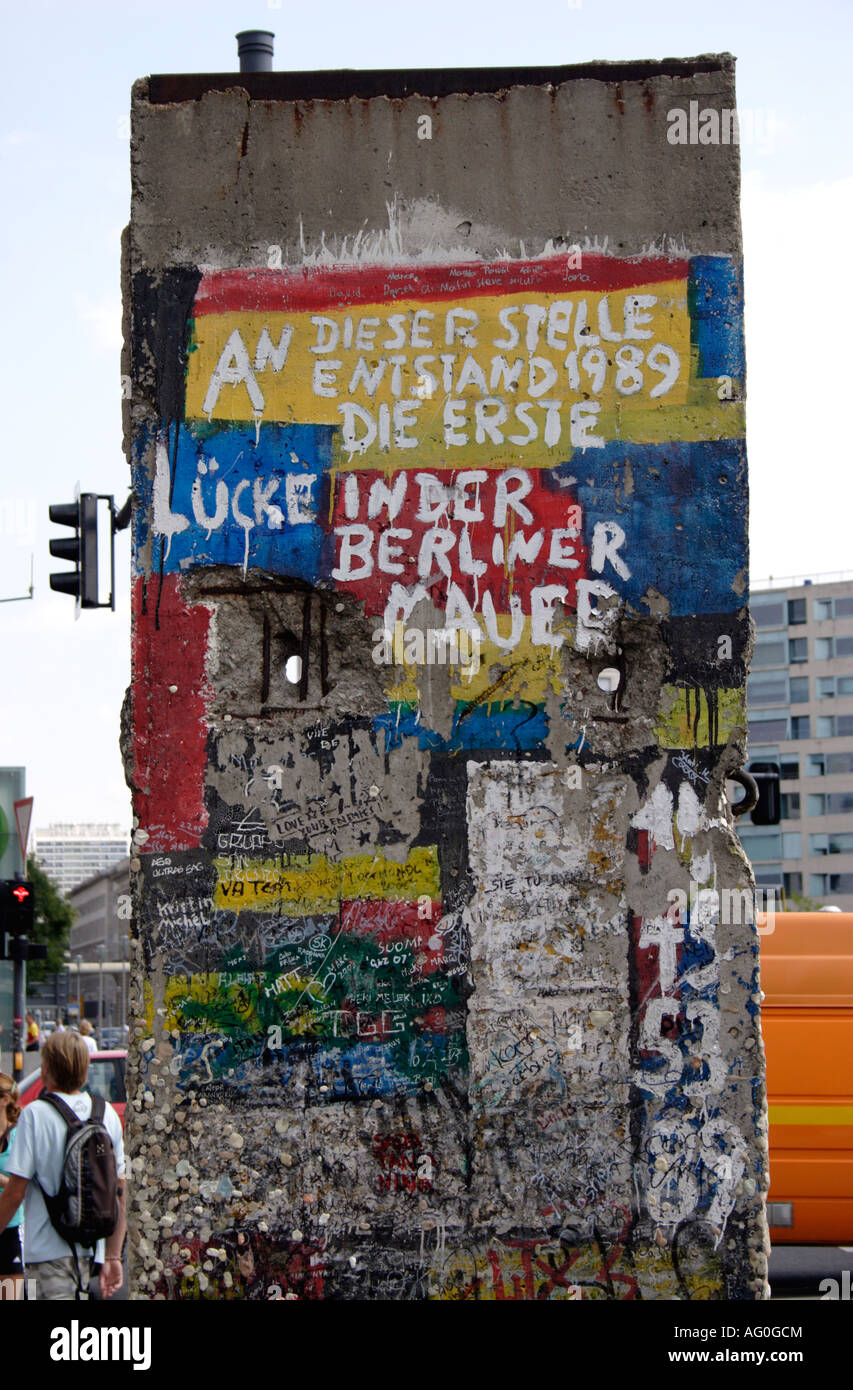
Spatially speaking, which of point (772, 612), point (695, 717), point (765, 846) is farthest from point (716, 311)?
point (772, 612)

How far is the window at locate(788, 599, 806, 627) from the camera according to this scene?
70250 mm

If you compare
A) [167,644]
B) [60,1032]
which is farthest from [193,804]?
A: [60,1032]

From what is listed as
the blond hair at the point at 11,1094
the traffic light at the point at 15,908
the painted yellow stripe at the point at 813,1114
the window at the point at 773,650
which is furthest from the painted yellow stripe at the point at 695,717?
the window at the point at 773,650

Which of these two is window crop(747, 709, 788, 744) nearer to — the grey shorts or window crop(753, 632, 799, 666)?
window crop(753, 632, 799, 666)

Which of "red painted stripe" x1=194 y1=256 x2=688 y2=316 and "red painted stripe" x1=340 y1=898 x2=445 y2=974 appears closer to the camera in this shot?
"red painted stripe" x1=340 y1=898 x2=445 y2=974

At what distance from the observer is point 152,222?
4574 millimetres

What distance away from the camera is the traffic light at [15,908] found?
12.8 metres

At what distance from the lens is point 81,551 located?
26.3 feet

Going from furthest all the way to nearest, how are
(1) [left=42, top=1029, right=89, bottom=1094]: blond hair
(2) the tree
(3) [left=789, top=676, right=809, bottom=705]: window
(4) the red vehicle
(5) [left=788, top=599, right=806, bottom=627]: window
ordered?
(5) [left=788, top=599, right=806, bottom=627]: window, (2) the tree, (3) [left=789, top=676, right=809, bottom=705]: window, (4) the red vehicle, (1) [left=42, top=1029, right=89, bottom=1094]: blond hair

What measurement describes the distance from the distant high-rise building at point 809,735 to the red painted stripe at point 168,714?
64334 millimetres

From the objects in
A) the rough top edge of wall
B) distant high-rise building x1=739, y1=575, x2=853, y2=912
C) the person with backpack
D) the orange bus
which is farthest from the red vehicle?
distant high-rise building x1=739, y1=575, x2=853, y2=912

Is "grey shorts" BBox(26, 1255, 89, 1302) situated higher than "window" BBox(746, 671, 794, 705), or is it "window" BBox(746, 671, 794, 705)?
"window" BBox(746, 671, 794, 705)

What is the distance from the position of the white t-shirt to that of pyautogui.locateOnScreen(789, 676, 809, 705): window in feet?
220
